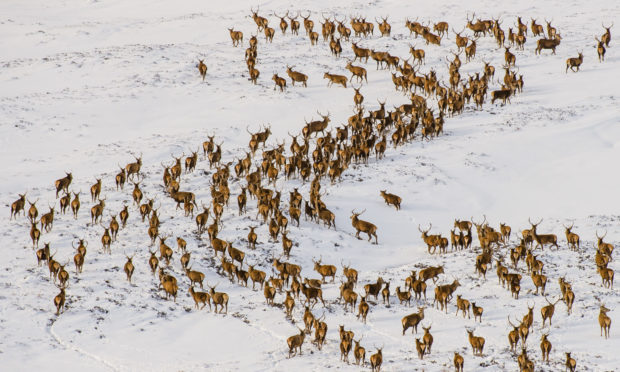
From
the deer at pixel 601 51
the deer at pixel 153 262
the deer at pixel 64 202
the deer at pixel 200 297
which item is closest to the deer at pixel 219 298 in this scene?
the deer at pixel 200 297

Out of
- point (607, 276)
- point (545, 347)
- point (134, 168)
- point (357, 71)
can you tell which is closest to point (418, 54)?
point (357, 71)

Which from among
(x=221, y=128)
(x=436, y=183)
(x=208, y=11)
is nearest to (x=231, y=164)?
(x=221, y=128)

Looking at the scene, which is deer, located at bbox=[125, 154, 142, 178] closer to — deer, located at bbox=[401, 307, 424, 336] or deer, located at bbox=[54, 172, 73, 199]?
deer, located at bbox=[54, 172, 73, 199]


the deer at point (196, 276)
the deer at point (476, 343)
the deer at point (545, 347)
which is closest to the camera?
the deer at point (545, 347)

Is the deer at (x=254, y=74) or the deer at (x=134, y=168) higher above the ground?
the deer at (x=254, y=74)

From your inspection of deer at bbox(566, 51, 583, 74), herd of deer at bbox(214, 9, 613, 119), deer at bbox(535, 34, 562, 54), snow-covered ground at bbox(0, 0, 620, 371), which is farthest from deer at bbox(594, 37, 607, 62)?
deer at bbox(535, 34, 562, 54)

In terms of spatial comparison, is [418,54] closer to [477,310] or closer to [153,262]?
[153,262]

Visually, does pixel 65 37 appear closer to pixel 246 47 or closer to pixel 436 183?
pixel 246 47

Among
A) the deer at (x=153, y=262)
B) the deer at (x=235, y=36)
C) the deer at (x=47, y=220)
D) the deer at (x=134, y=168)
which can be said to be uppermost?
the deer at (x=235, y=36)

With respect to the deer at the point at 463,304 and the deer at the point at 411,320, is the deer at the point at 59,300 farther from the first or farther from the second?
the deer at the point at 463,304

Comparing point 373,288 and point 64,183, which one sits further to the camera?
point 64,183
